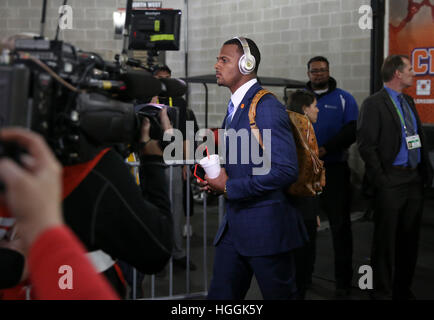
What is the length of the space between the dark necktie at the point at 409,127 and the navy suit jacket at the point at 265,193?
5.58ft

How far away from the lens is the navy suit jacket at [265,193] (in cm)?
269

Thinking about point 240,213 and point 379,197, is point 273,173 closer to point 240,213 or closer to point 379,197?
point 240,213

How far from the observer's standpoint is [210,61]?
10883 mm

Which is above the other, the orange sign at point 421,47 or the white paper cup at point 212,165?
the orange sign at point 421,47

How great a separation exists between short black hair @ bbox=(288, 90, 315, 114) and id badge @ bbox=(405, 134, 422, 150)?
76cm

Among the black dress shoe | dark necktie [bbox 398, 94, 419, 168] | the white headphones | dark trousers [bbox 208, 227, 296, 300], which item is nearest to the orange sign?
dark necktie [bbox 398, 94, 419, 168]

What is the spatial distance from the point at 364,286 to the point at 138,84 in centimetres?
342

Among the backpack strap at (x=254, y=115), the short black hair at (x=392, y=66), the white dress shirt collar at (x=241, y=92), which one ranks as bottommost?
the backpack strap at (x=254, y=115)

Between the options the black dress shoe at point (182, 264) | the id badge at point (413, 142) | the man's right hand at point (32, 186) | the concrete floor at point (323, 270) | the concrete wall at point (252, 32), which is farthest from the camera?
the concrete wall at point (252, 32)

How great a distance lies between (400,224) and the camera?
4.31m

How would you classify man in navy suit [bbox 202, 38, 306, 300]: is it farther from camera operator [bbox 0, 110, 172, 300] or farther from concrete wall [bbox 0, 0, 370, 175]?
concrete wall [bbox 0, 0, 370, 175]

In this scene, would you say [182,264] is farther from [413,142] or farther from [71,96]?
[71,96]

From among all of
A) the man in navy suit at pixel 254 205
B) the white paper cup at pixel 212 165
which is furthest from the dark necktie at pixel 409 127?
the white paper cup at pixel 212 165

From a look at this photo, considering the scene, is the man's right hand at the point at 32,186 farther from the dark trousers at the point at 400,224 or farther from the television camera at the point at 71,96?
the dark trousers at the point at 400,224
